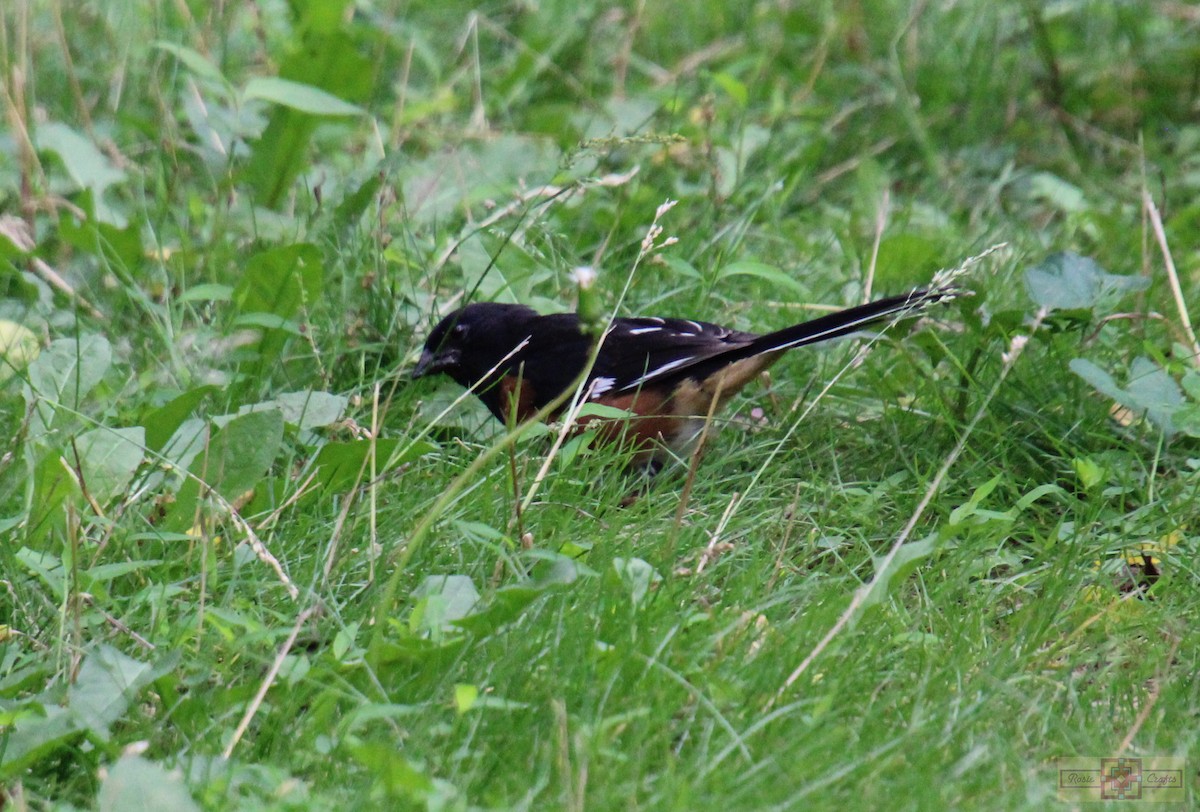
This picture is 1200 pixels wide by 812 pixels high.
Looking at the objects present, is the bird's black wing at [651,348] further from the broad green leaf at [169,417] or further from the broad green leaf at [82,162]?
the broad green leaf at [82,162]

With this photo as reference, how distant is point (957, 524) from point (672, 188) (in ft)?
7.17

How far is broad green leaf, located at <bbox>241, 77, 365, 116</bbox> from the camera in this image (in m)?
4.03

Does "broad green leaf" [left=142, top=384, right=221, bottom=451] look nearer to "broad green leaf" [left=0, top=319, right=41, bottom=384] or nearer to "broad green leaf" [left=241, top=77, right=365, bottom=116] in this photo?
"broad green leaf" [left=0, top=319, right=41, bottom=384]

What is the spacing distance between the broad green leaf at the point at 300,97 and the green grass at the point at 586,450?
15 mm

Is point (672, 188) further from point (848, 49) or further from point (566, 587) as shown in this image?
point (566, 587)

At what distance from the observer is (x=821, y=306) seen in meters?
3.94

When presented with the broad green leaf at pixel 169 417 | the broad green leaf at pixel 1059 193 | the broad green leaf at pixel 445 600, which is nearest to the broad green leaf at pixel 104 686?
the broad green leaf at pixel 445 600

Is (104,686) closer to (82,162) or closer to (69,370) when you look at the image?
(69,370)

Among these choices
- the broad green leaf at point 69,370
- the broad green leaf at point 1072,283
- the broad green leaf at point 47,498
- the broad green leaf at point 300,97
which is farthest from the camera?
the broad green leaf at point 300,97

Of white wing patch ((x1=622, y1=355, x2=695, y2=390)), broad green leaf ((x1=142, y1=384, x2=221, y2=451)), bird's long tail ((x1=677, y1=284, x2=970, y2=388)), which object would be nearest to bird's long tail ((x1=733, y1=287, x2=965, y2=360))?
bird's long tail ((x1=677, y1=284, x2=970, y2=388))

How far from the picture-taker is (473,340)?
3.82 m

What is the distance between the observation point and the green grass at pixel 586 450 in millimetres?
2158

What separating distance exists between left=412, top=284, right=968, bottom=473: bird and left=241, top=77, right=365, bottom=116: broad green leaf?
807mm

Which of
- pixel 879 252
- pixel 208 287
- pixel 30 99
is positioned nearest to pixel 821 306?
pixel 879 252
